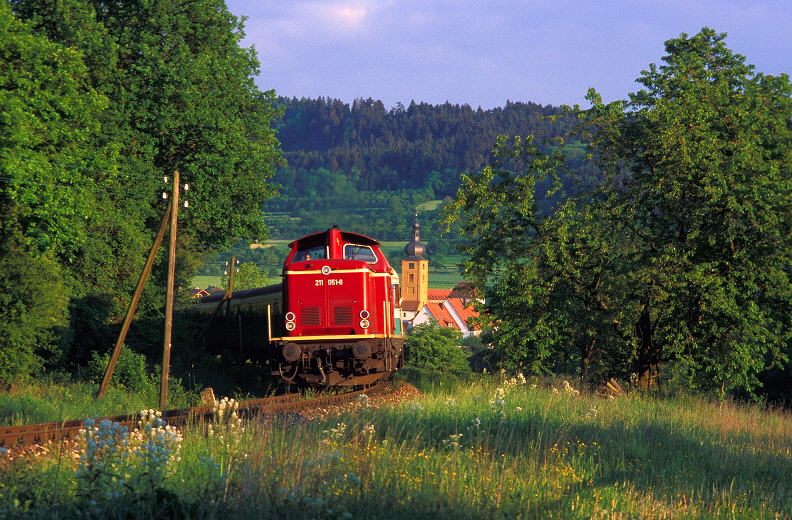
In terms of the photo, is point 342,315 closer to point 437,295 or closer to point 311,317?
point 311,317

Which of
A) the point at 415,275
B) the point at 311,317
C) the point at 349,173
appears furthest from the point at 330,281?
the point at 415,275

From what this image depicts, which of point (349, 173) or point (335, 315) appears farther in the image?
point (335, 315)

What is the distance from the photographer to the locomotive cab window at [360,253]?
21856 millimetres

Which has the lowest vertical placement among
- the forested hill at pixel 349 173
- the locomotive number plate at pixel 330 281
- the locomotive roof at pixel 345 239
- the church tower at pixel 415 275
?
the church tower at pixel 415 275

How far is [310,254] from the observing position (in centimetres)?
2203

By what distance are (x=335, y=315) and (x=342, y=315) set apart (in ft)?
0.66

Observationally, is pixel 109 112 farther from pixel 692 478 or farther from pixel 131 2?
pixel 692 478

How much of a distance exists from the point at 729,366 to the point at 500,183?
9.77 meters

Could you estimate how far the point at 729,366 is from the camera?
24.0 m

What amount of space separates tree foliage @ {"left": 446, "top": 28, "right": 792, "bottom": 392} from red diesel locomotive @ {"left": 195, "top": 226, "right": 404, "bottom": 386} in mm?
6386

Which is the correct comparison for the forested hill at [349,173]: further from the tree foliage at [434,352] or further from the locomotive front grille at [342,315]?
the tree foliage at [434,352]

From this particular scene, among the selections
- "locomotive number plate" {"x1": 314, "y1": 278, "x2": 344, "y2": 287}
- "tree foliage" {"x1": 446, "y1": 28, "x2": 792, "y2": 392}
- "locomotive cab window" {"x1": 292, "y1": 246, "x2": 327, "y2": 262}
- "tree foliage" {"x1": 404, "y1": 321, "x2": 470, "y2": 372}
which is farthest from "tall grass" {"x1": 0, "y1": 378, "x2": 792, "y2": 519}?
"tree foliage" {"x1": 404, "y1": 321, "x2": 470, "y2": 372}

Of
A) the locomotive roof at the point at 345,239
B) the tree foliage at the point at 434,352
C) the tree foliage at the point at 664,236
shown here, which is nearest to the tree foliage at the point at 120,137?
the locomotive roof at the point at 345,239

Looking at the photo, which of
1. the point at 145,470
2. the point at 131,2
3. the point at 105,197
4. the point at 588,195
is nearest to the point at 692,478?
the point at 145,470
